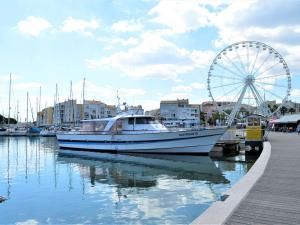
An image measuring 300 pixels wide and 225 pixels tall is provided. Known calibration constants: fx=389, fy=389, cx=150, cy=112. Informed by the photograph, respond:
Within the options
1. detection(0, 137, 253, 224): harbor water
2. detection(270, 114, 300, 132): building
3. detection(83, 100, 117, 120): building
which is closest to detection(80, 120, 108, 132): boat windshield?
detection(0, 137, 253, 224): harbor water

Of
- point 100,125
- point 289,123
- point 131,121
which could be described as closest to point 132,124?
point 131,121

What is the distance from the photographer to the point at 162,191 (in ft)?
52.6

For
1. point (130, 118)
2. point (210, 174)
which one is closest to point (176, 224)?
point (210, 174)

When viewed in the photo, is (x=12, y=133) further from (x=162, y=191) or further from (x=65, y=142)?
(x=162, y=191)

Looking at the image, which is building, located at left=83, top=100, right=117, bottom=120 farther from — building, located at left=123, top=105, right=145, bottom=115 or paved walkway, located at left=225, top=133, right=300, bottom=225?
paved walkway, located at left=225, top=133, right=300, bottom=225

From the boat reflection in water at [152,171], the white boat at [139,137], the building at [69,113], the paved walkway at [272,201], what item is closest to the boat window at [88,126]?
the white boat at [139,137]

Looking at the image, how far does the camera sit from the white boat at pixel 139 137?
32.7 metres

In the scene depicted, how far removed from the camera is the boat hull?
32531 mm

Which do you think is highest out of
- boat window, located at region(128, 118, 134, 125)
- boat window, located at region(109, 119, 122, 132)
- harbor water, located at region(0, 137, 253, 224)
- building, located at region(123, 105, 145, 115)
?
building, located at region(123, 105, 145, 115)

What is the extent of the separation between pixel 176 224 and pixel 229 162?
1710 cm

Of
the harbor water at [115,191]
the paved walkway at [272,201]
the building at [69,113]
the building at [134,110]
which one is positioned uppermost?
the building at [69,113]

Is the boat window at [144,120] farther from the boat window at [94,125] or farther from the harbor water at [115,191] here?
the harbor water at [115,191]

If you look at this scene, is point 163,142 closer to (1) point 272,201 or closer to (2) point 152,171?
(2) point 152,171

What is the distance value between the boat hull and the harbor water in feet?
16.9
